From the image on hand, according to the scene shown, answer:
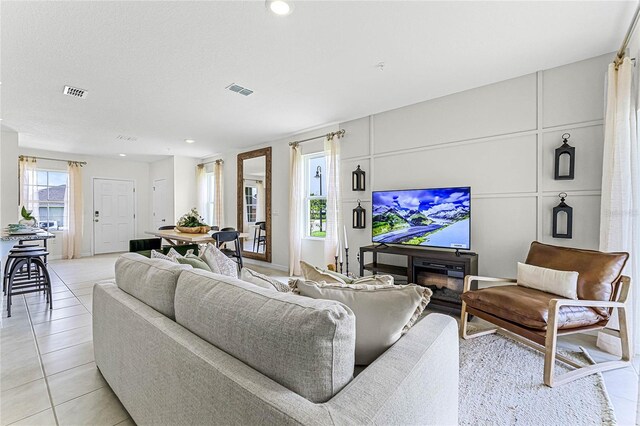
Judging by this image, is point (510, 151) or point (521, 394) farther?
point (510, 151)

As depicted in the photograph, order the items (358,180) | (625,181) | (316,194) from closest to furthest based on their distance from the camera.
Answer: (625,181), (358,180), (316,194)

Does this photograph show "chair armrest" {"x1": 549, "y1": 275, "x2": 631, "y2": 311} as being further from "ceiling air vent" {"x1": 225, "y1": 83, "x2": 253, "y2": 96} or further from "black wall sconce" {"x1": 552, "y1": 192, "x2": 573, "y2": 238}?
"ceiling air vent" {"x1": 225, "y1": 83, "x2": 253, "y2": 96}

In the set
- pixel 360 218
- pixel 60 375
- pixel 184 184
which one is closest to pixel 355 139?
pixel 360 218

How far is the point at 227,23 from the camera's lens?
6.99 feet

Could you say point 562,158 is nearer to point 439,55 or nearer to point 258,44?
point 439,55

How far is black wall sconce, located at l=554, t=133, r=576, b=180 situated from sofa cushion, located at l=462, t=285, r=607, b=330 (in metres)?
1.16

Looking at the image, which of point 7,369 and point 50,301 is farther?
point 50,301

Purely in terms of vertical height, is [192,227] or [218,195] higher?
[218,195]

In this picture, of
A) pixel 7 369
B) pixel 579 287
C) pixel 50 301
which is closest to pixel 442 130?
pixel 579 287

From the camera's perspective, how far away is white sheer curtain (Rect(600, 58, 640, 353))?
2250 millimetres

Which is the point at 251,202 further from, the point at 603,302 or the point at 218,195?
the point at 603,302

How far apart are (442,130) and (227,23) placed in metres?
2.59

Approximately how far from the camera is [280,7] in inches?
77.0

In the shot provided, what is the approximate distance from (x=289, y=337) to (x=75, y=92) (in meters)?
4.06
